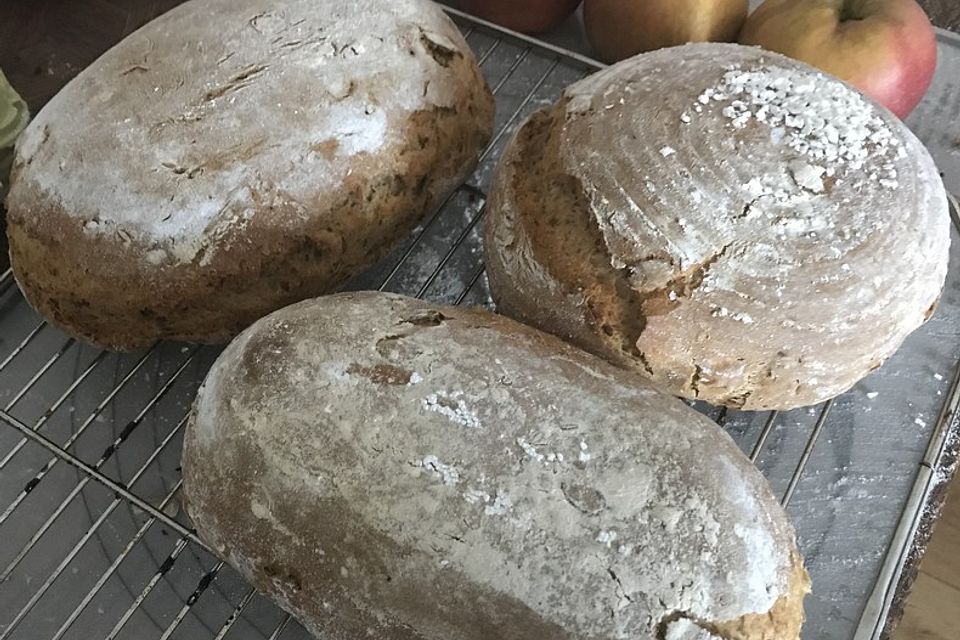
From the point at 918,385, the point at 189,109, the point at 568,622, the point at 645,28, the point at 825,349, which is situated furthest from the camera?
the point at 645,28

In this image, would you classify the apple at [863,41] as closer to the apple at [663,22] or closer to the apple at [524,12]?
the apple at [663,22]

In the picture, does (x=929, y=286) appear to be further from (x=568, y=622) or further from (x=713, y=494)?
(x=568, y=622)

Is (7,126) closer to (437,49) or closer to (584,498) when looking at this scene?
(437,49)

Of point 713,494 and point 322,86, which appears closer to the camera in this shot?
point 713,494

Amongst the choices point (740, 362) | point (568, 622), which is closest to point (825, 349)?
point (740, 362)

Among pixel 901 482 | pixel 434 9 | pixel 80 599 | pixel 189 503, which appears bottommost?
pixel 901 482

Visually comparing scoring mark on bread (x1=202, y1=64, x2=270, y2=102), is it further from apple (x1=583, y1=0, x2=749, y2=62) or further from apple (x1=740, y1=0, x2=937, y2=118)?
apple (x1=740, y1=0, x2=937, y2=118)

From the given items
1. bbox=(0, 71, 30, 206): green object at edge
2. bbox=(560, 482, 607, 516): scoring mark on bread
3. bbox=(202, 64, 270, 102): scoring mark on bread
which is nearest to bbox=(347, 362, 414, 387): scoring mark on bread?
bbox=(560, 482, 607, 516): scoring mark on bread
